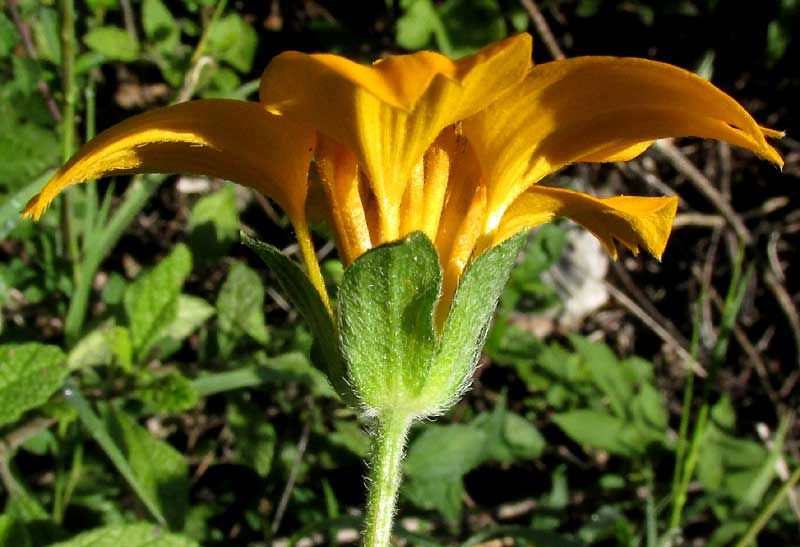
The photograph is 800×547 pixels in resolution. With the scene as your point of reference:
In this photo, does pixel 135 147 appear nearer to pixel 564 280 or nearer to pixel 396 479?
pixel 396 479

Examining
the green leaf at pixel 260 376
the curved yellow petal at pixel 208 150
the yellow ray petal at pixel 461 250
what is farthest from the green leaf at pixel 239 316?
the yellow ray petal at pixel 461 250

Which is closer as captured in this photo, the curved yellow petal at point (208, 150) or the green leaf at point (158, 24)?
the curved yellow petal at point (208, 150)

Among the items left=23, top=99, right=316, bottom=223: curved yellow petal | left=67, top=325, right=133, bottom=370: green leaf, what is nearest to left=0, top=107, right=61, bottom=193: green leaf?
left=67, top=325, right=133, bottom=370: green leaf

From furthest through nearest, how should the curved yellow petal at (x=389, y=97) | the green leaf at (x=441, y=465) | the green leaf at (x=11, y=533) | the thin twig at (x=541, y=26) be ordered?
the thin twig at (x=541, y=26), the green leaf at (x=441, y=465), the green leaf at (x=11, y=533), the curved yellow petal at (x=389, y=97)

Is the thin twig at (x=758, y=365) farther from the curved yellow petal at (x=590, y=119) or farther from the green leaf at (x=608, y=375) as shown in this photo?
the curved yellow petal at (x=590, y=119)

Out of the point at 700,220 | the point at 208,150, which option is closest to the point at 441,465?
the point at 208,150

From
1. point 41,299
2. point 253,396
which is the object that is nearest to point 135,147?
point 41,299
